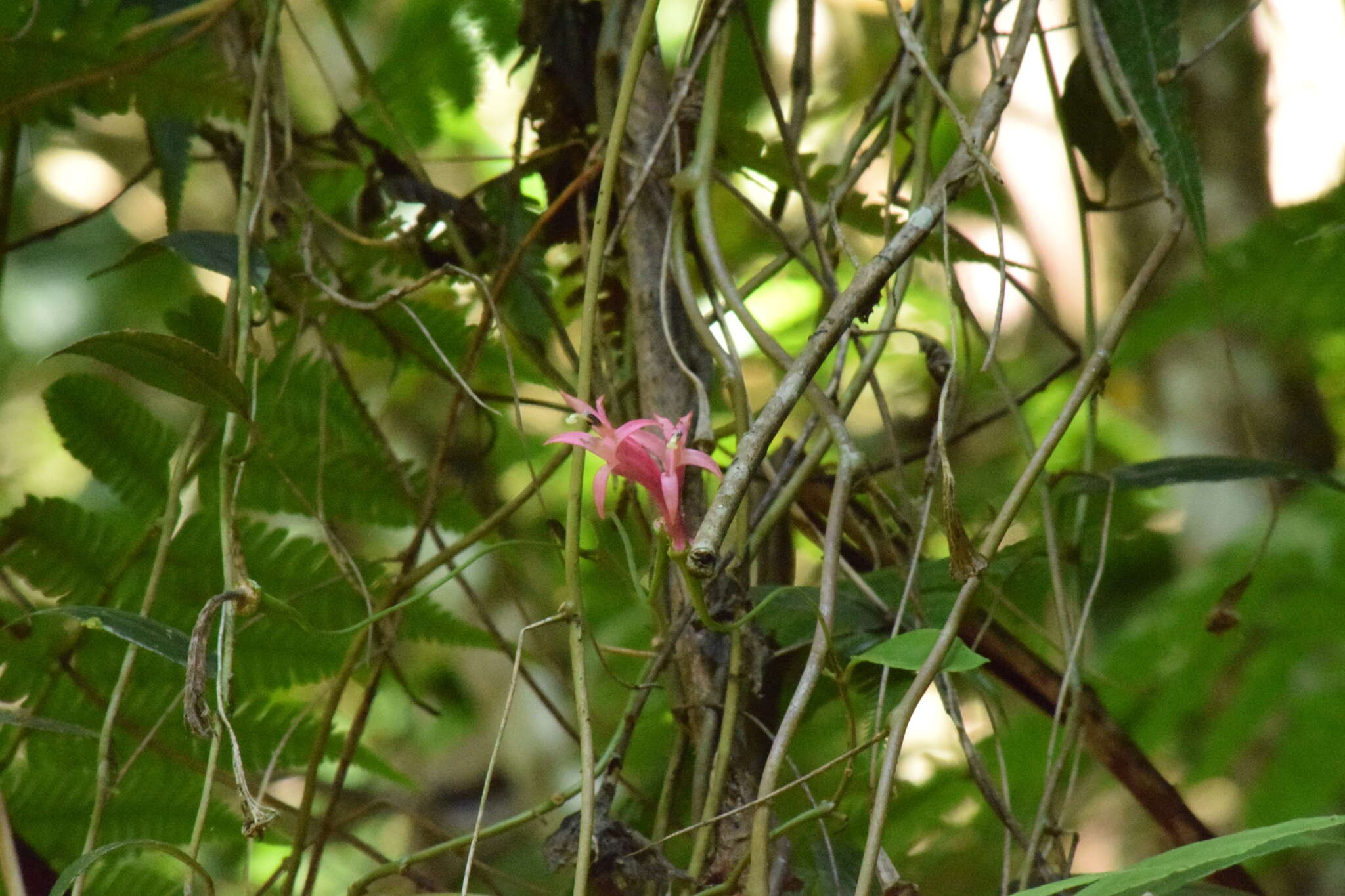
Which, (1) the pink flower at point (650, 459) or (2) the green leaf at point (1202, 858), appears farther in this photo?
(1) the pink flower at point (650, 459)

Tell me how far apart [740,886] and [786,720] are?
122 millimetres

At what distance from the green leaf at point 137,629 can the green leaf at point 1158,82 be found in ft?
2.28

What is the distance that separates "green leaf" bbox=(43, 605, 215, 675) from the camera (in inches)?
22.3

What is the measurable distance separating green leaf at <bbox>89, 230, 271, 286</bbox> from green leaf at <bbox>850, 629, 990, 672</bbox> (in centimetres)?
49

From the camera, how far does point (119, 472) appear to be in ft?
3.46

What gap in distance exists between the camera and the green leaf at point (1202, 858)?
1.54 ft

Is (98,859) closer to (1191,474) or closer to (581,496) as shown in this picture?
(581,496)

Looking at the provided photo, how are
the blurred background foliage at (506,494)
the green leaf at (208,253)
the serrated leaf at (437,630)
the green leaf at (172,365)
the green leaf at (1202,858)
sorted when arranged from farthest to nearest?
the serrated leaf at (437,630)
the blurred background foliage at (506,494)
the green leaf at (208,253)
the green leaf at (172,365)
the green leaf at (1202,858)

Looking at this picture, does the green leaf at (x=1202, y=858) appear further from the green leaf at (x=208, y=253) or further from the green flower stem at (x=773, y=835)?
the green leaf at (x=208, y=253)

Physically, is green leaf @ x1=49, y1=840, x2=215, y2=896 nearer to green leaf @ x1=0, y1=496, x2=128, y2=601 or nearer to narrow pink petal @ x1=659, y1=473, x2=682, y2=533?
narrow pink petal @ x1=659, y1=473, x2=682, y2=533

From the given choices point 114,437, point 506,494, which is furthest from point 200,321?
point 506,494

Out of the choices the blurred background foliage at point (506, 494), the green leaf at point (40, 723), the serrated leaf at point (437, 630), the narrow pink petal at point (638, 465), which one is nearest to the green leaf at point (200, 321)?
the blurred background foliage at point (506, 494)

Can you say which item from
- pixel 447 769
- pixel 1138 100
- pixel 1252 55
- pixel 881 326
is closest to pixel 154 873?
pixel 881 326

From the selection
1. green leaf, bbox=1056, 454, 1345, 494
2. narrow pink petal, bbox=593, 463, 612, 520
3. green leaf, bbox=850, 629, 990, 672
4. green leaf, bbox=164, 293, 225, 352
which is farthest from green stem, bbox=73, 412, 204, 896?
green leaf, bbox=1056, 454, 1345, 494
